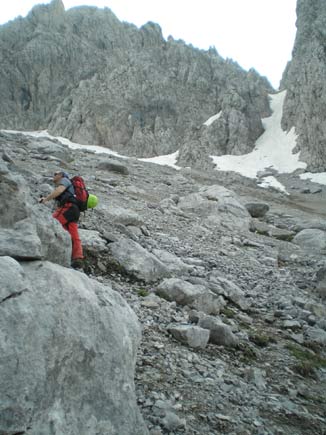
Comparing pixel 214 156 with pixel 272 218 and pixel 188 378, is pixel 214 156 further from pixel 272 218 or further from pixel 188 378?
pixel 188 378

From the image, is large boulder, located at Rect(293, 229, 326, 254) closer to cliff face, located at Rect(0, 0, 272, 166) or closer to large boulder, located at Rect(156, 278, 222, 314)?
large boulder, located at Rect(156, 278, 222, 314)

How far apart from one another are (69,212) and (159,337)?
13.6 ft

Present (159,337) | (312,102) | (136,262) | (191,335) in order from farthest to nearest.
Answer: (312,102), (136,262), (191,335), (159,337)

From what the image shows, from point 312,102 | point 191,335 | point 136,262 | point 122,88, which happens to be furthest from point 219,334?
point 122,88

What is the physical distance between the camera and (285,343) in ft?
29.5

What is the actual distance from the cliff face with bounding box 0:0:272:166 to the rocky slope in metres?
72.0

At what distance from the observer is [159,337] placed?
7160 millimetres

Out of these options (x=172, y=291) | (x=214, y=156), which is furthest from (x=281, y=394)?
(x=214, y=156)

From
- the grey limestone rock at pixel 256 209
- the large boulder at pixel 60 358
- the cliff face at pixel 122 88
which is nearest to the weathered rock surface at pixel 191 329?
the large boulder at pixel 60 358

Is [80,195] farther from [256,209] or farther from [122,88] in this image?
[122,88]

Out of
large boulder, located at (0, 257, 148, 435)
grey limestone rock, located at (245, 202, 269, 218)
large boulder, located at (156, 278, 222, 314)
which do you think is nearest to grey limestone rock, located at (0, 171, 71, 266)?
large boulder, located at (0, 257, 148, 435)

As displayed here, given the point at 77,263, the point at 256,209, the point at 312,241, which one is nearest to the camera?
the point at 77,263

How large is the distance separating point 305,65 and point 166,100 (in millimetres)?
40206

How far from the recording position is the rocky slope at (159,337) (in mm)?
A: 3883
